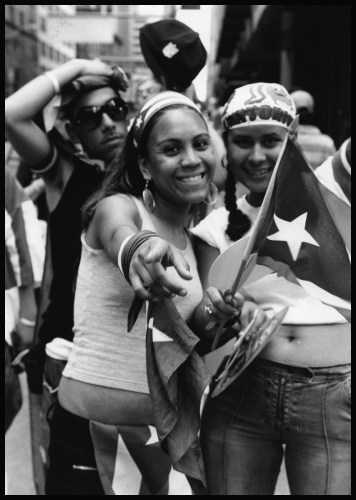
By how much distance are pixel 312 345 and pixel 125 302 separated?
704 mm

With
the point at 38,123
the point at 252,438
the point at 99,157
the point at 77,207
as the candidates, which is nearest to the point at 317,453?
the point at 252,438

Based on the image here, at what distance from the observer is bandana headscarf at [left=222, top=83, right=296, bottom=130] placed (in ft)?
7.55

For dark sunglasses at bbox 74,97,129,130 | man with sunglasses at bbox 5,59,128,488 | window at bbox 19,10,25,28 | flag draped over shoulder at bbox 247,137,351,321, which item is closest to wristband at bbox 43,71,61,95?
man with sunglasses at bbox 5,59,128,488

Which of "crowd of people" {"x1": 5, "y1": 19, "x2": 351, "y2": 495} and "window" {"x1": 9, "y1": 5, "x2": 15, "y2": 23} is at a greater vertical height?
"crowd of people" {"x1": 5, "y1": 19, "x2": 351, "y2": 495}

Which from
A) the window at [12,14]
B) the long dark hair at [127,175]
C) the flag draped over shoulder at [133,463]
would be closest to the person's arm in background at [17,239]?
the long dark hair at [127,175]

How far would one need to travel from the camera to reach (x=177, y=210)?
2.20 meters

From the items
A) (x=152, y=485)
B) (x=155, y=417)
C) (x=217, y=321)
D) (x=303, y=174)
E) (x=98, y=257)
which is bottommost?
(x=152, y=485)

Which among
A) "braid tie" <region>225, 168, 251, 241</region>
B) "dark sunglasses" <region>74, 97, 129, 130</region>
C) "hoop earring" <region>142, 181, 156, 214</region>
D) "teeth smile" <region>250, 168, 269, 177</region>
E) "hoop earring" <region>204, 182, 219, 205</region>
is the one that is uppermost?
"dark sunglasses" <region>74, 97, 129, 130</region>

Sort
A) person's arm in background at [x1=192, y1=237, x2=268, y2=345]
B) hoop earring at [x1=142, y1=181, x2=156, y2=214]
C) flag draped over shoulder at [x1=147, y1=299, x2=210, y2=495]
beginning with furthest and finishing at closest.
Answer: hoop earring at [x1=142, y1=181, x2=156, y2=214] < person's arm in background at [x1=192, y1=237, x2=268, y2=345] < flag draped over shoulder at [x1=147, y1=299, x2=210, y2=495]

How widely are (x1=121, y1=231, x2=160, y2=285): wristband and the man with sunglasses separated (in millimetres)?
1020

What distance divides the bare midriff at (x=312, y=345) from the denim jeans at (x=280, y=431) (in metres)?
0.03

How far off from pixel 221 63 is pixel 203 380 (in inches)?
774

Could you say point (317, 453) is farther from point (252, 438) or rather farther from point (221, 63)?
point (221, 63)

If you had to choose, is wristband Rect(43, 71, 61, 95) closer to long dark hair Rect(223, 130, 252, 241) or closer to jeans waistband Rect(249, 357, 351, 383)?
long dark hair Rect(223, 130, 252, 241)
